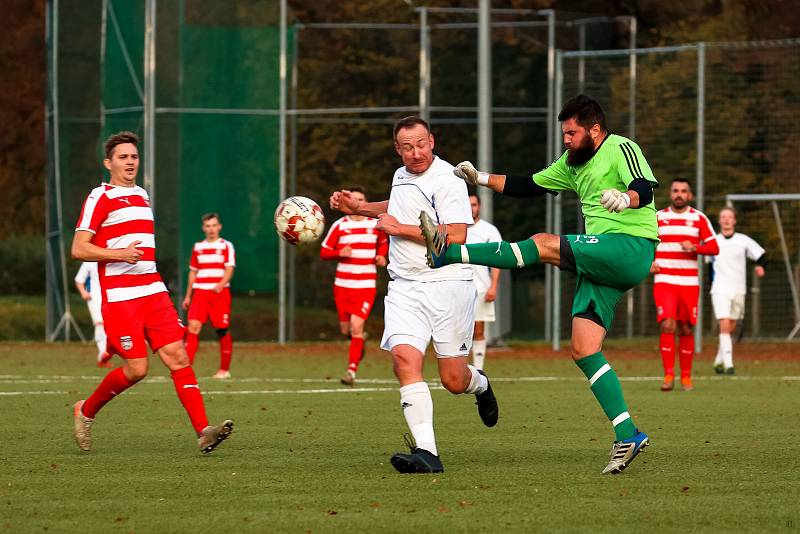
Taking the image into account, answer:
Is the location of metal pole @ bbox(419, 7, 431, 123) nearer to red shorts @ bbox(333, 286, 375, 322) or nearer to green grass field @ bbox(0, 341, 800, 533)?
red shorts @ bbox(333, 286, 375, 322)

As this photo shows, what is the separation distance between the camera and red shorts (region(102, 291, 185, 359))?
9.99 m

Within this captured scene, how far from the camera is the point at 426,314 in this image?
9.31 meters

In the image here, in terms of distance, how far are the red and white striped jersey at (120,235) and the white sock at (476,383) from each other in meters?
2.02

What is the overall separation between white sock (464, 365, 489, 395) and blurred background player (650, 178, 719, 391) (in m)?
6.45

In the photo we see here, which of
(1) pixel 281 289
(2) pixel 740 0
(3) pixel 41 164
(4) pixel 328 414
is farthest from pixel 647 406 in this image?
(3) pixel 41 164

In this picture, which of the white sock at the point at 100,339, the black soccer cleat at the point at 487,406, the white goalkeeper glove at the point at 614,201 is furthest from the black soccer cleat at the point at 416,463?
the white sock at the point at 100,339

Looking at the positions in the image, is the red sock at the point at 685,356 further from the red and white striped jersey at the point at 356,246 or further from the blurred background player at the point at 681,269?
the red and white striped jersey at the point at 356,246

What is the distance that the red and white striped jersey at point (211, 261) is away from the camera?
19391 mm

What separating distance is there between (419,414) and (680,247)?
817cm

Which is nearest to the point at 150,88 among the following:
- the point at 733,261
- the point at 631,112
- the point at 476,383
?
the point at 631,112

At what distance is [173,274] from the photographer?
26.9 m

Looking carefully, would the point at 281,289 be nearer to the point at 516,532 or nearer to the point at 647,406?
the point at 647,406

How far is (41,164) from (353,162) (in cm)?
1493

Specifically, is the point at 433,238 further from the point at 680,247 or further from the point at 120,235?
the point at 680,247
